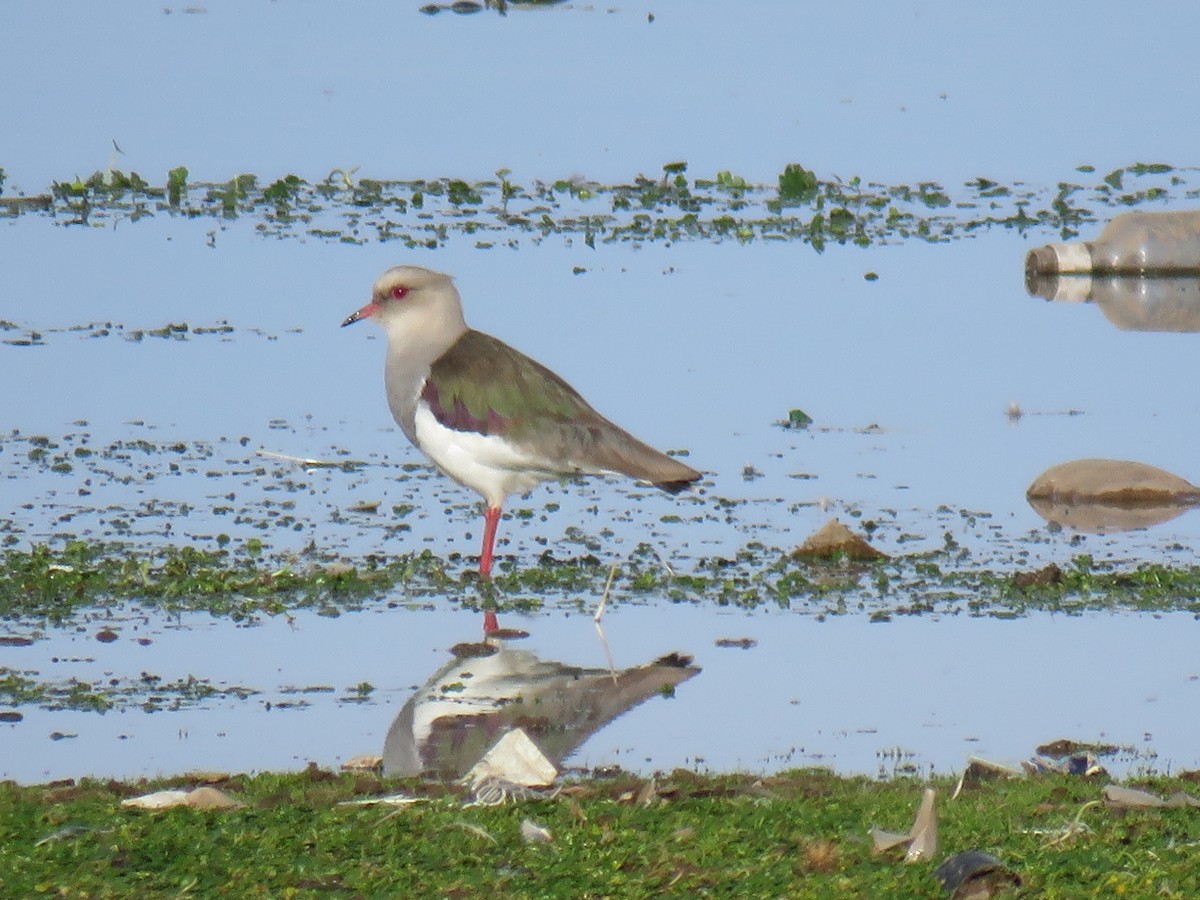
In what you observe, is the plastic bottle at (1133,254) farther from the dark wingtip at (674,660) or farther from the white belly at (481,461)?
the dark wingtip at (674,660)

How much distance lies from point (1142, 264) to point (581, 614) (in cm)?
902

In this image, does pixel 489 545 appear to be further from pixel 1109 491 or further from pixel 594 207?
pixel 594 207

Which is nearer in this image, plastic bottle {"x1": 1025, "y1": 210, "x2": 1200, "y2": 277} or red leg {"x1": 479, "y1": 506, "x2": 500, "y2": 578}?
red leg {"x1": 479, "y1": 506, "x2": 500, "y2": 578}

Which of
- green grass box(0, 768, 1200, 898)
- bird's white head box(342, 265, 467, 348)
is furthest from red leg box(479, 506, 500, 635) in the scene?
green grass box(0, 768, 1200, 898)

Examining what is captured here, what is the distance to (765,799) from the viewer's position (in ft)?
23.3

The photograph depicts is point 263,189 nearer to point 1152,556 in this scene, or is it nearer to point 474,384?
point 474,384

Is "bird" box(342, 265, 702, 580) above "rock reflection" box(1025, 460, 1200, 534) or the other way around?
above

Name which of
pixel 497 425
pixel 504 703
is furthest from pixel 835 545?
pixel 504 703

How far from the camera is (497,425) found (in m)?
11.0

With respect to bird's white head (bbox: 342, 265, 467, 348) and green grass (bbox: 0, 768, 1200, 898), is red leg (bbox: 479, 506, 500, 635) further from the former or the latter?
green grass (bbox: 0, 768, 1200, 898)

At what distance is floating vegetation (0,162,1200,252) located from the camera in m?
18.5

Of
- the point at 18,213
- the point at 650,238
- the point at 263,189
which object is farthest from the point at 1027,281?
the point at 18,213

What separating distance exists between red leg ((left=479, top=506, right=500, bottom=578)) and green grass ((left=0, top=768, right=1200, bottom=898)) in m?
3.35

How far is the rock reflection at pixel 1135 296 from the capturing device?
16578 millimetres
